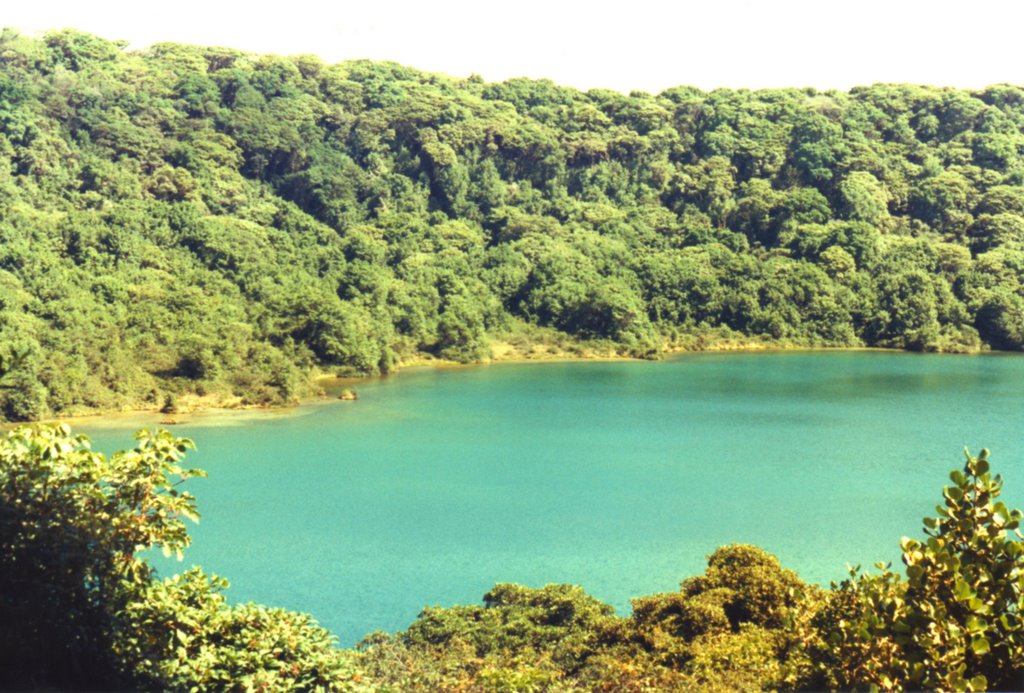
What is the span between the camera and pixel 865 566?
18.5 meters

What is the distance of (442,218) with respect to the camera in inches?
2557

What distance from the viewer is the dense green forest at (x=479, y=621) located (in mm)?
5422

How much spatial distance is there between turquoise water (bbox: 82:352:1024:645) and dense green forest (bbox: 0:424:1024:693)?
3578 mm

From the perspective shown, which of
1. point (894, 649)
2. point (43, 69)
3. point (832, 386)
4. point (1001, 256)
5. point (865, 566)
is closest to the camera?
point (894, 649)

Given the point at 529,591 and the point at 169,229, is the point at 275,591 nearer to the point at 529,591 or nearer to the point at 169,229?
the point at 529,591

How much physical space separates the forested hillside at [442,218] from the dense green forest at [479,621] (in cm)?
2370

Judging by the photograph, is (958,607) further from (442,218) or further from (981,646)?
(442,218)

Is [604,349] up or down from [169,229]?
down

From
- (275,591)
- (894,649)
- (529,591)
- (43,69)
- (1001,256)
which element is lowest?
(275,591)

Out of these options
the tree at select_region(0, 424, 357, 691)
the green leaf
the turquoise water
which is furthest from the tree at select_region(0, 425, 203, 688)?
the turquoise water

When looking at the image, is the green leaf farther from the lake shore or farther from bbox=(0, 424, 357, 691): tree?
the lake shore

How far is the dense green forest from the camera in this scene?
542 cm

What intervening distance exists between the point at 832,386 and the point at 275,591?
96.3ft

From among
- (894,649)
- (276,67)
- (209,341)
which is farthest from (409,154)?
(894,649)
